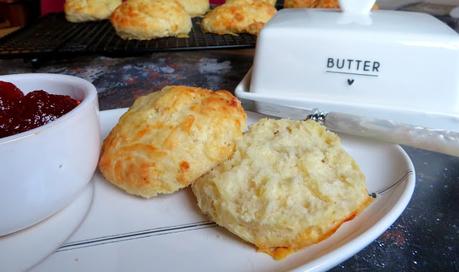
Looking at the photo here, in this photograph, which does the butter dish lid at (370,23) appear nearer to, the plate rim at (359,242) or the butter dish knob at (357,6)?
the butter dish knob at (357,6)

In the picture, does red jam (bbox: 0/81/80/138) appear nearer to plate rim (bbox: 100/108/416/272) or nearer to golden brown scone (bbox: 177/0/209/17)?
plate rim (bbox: 100/108/416/272)

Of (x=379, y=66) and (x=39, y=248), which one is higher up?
(x=379, y=66)

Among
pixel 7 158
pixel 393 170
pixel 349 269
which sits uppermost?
pixel 7 158

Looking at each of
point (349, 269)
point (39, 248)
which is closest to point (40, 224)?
point (39, 248)

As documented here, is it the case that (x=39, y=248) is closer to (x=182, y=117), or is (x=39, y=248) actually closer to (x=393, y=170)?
(x=182, y=117)

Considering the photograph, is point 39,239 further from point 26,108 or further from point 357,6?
point 357,6

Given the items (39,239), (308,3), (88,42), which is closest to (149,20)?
(88,42)

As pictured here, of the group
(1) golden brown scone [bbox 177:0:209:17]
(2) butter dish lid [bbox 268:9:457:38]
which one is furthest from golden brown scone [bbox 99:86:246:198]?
(1) golden brown scone [bbox 177:0:209:17]
